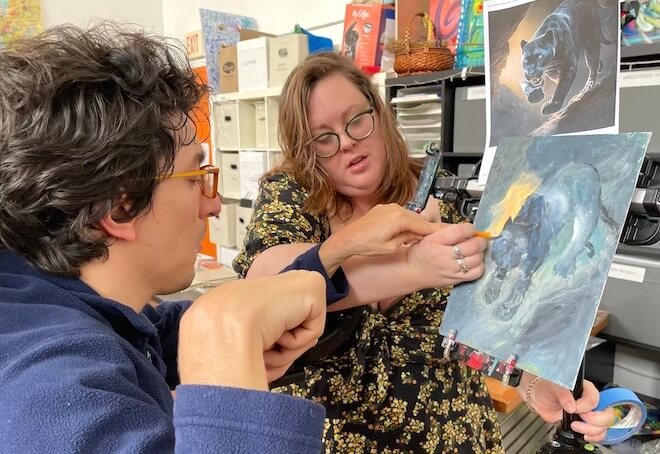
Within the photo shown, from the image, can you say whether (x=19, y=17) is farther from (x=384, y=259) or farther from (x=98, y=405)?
(x=98, y=405)

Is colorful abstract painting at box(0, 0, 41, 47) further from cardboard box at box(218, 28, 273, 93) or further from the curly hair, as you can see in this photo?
the curly hair

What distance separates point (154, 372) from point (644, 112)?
1653 mm

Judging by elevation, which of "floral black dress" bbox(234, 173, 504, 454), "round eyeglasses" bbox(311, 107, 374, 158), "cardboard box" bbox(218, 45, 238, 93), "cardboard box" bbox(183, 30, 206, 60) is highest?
"cardboard box" bbox(183, 30, 206, 60)

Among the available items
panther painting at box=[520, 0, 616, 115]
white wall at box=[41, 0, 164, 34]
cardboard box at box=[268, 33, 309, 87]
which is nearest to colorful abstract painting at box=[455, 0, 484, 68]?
cardboard box at box=[268, 33, 309, 87]

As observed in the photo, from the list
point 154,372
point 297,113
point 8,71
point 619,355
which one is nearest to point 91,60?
point 8,71

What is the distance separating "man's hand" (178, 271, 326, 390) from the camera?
0.46 meters

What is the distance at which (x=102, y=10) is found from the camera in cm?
412

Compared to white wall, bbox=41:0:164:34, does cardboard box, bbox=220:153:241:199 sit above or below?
below

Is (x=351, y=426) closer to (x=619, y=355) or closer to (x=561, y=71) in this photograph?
(x=561, y=71)

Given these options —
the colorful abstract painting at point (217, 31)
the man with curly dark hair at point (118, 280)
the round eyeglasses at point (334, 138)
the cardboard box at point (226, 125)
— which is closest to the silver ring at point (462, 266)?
the man with curly dark hair at point (118, 280)

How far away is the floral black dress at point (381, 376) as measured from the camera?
103 centimetres

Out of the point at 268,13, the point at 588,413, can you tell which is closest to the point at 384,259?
the point at 588,413

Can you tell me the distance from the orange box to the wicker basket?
6.9 inches

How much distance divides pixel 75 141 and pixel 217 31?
11.1 feet
